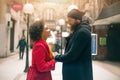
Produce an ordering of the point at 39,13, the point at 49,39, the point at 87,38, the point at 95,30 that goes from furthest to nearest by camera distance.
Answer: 1. the point at 39,13
2. the point at 95,30
3. the point at 49,39
4. the point at 87,38

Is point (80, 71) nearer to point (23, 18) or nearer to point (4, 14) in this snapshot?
point (4, 14)

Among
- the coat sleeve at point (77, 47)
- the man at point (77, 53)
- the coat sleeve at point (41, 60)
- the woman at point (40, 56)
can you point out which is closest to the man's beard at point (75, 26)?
the man at point (77, 53)

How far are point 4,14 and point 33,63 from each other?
14.3 metres

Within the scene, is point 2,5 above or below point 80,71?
above

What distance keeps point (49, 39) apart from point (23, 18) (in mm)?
17795

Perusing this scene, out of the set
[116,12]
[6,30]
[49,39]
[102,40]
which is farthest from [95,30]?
[49,39]

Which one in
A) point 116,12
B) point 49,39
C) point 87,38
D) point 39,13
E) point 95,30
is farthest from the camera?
point 39,13

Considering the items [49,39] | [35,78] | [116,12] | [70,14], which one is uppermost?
[116,12]

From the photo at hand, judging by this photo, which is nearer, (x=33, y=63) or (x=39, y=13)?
(x=33, y=63)

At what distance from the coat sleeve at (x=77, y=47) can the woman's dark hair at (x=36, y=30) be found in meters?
0.35

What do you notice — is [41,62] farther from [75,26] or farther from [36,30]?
[75,26]

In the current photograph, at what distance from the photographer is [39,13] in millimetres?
20281

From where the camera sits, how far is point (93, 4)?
1694cm

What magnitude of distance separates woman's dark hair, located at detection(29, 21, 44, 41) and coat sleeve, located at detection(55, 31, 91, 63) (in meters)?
0.35
